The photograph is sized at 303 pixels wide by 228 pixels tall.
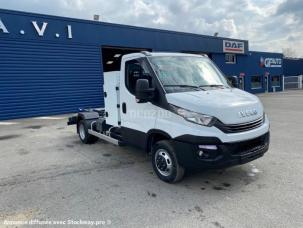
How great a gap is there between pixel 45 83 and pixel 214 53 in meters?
16.9

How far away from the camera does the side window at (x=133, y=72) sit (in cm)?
507

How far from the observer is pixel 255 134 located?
4.26 metres

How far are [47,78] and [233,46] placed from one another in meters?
20.1

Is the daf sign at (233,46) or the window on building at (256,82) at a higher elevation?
the daf sign at (233,46)

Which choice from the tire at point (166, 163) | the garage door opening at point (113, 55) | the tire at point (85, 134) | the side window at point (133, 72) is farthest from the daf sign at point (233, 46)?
the tire at point (166, 163)

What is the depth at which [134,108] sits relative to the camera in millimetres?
5184

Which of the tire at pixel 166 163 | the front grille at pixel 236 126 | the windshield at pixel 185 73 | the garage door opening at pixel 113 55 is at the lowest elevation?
the tire at pixel 166 163

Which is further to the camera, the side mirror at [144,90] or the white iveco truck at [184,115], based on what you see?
the side mirror at [144,90]

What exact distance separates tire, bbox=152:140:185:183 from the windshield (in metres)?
1.00

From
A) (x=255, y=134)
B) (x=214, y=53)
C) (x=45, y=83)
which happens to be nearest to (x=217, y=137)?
(x=255, y=134)

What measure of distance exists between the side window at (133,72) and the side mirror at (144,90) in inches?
20.6

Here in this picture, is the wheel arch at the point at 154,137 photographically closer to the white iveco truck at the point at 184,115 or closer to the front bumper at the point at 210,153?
the white iveco truck at the point at 184,115

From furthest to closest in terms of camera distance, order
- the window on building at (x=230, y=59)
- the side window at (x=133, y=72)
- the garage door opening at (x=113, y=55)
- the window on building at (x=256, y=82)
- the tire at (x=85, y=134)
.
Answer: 1. the window on building at (x=256, y=82)
2. the window on building at (x=230, y=59)
3. the garage door opening at (x=113, y=55)
4. the tire at (x=85, y=134)
5. the side window at (x=133, y=72)

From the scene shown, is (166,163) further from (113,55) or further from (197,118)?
(113,55)
